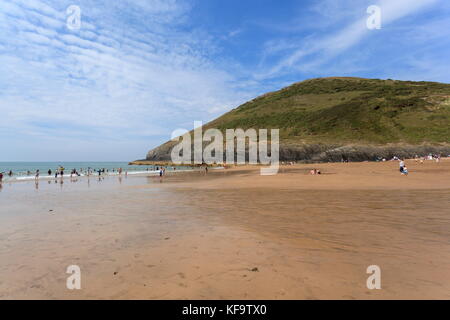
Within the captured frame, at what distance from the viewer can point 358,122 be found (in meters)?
86.4

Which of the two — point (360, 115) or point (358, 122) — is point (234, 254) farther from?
point (360, 115)

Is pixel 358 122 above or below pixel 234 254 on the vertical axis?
above

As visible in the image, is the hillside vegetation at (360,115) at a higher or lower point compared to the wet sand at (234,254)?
higher

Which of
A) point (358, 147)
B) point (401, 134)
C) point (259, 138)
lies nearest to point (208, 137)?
point (259, 138)

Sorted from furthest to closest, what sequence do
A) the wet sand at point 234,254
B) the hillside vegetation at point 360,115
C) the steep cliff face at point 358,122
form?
1. the hillside vegetation at point 360,115
2. the steep cliff face at point 358,122
3. the wet sand at point 234,254

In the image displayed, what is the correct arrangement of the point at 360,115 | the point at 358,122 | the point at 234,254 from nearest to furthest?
the point at 234,254 < the point at 358,122 < the point at 360,115

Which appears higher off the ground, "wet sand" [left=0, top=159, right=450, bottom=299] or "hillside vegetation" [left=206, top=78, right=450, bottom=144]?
"hillside vegetation" [left=206, top=78, right=450, bottom=144]

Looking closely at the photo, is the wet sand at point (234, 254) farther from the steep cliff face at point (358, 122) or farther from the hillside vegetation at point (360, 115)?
the hillside vegetation at point (360, 115)

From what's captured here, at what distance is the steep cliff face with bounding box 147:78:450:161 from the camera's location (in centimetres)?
7006

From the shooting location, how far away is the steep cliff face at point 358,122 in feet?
230

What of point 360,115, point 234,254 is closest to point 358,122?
point 360,115

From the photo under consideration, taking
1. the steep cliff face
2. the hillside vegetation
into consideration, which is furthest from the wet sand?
the hillside vegetation

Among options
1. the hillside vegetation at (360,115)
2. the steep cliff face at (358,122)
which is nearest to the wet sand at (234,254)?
the steep cliff face at (358,122)

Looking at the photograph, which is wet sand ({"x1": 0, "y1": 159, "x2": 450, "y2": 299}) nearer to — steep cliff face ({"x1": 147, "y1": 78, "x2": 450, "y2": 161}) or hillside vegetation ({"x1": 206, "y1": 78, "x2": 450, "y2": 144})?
steep cliff face ({"x1": 147, "y1": 78, "x2": 450, "y2": 161})
